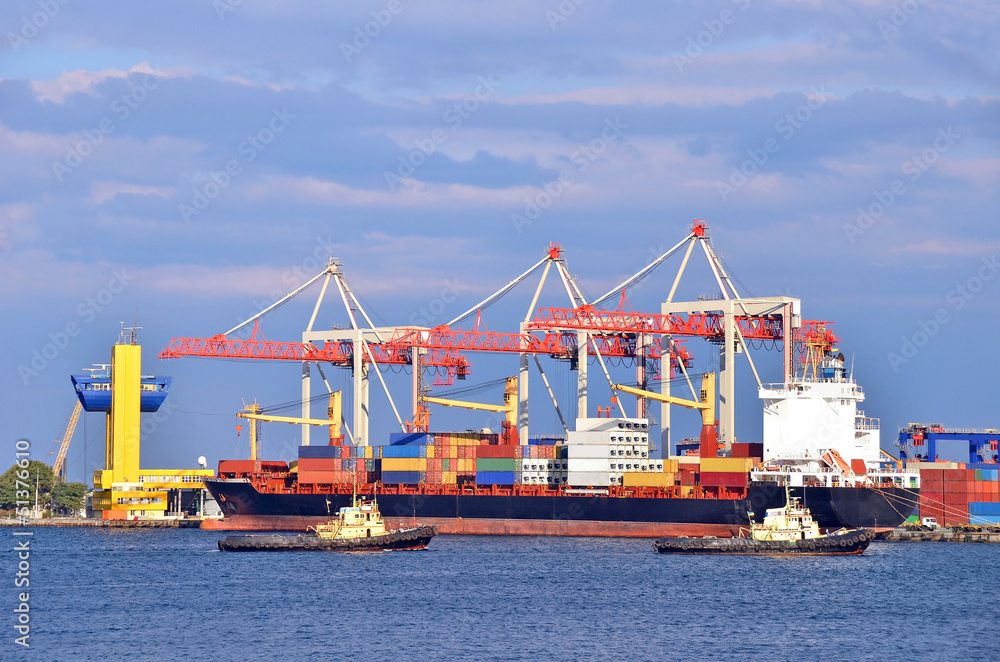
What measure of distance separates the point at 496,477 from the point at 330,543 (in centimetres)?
1654

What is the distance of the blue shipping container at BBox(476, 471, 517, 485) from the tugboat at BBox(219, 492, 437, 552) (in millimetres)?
12228

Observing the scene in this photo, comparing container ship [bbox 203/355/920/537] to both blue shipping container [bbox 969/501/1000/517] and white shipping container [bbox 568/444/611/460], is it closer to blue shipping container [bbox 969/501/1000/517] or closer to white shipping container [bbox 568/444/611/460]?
white shipping container [bbox 568/444/611/460]

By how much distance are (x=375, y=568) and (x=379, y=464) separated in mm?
23346

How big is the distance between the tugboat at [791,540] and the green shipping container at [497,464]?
1745 cm

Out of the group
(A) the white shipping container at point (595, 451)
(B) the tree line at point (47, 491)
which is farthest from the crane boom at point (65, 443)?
(A) the white shipping container at point (595, 451)

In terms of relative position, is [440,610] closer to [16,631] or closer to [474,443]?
[16,631]

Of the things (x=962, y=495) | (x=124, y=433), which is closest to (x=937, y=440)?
(x=962, y=495)

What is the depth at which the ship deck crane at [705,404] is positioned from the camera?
7444 centimetres

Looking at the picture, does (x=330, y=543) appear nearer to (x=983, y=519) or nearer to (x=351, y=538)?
(x=351, y=538)

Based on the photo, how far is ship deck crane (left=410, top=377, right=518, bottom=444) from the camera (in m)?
82.3

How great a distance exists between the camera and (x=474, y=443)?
3115 inches

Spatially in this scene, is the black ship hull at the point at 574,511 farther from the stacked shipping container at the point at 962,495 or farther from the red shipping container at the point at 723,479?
the stacked shipping container at the point at 962,495

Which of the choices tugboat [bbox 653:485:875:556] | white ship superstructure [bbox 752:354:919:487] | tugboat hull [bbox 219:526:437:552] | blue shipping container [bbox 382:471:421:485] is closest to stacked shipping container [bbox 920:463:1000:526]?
white ship superstructure [bbox 752:354:919:487]

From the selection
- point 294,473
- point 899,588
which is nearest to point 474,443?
point 294,473
